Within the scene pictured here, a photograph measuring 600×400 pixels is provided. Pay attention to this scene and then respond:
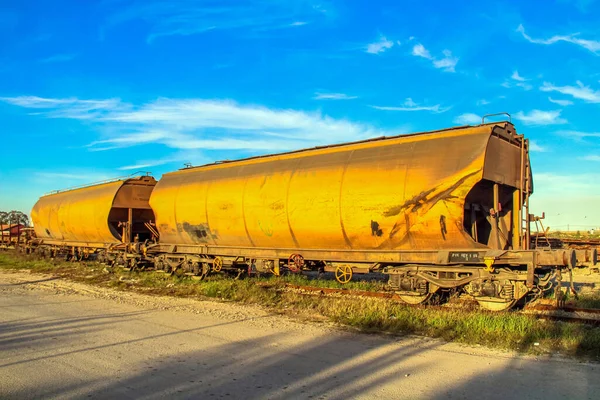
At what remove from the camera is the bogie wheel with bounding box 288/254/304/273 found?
1218 cm

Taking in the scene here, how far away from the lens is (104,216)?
63.8 ft

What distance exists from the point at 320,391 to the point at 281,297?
22.7 feet

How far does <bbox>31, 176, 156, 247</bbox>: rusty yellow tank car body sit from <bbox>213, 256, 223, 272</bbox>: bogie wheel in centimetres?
629

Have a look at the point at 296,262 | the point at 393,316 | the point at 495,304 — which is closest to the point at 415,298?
the point at 393,316

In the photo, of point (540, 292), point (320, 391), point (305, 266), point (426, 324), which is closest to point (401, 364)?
point (320, 391)

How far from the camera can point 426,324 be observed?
8695 mm

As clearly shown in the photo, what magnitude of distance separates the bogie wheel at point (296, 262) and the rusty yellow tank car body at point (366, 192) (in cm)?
29

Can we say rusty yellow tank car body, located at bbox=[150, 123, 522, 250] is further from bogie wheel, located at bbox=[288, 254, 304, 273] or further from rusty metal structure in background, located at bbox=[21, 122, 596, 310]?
bogie wheel, located at bbox=[288, 254, 304, 273]

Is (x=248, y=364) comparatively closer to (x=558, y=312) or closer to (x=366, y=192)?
(x=366, y=192)

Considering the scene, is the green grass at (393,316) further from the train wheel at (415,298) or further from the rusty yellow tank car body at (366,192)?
the rusty yellow tank car body at (366,192)

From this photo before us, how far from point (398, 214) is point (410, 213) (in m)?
0.26

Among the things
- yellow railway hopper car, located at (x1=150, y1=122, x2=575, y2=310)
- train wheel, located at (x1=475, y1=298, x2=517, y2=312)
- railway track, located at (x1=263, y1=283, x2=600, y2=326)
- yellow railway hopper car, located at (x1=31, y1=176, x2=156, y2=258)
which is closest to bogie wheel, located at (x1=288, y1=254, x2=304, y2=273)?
yellow railway hopper car, located at (x1=150, y1=122, x2=575, y2=310)

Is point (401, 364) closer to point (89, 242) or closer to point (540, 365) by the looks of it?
point (540, 365)

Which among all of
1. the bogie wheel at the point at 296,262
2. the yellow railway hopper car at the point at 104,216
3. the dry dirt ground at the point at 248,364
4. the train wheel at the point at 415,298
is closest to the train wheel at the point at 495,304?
the train wheel at the point at 415,298
